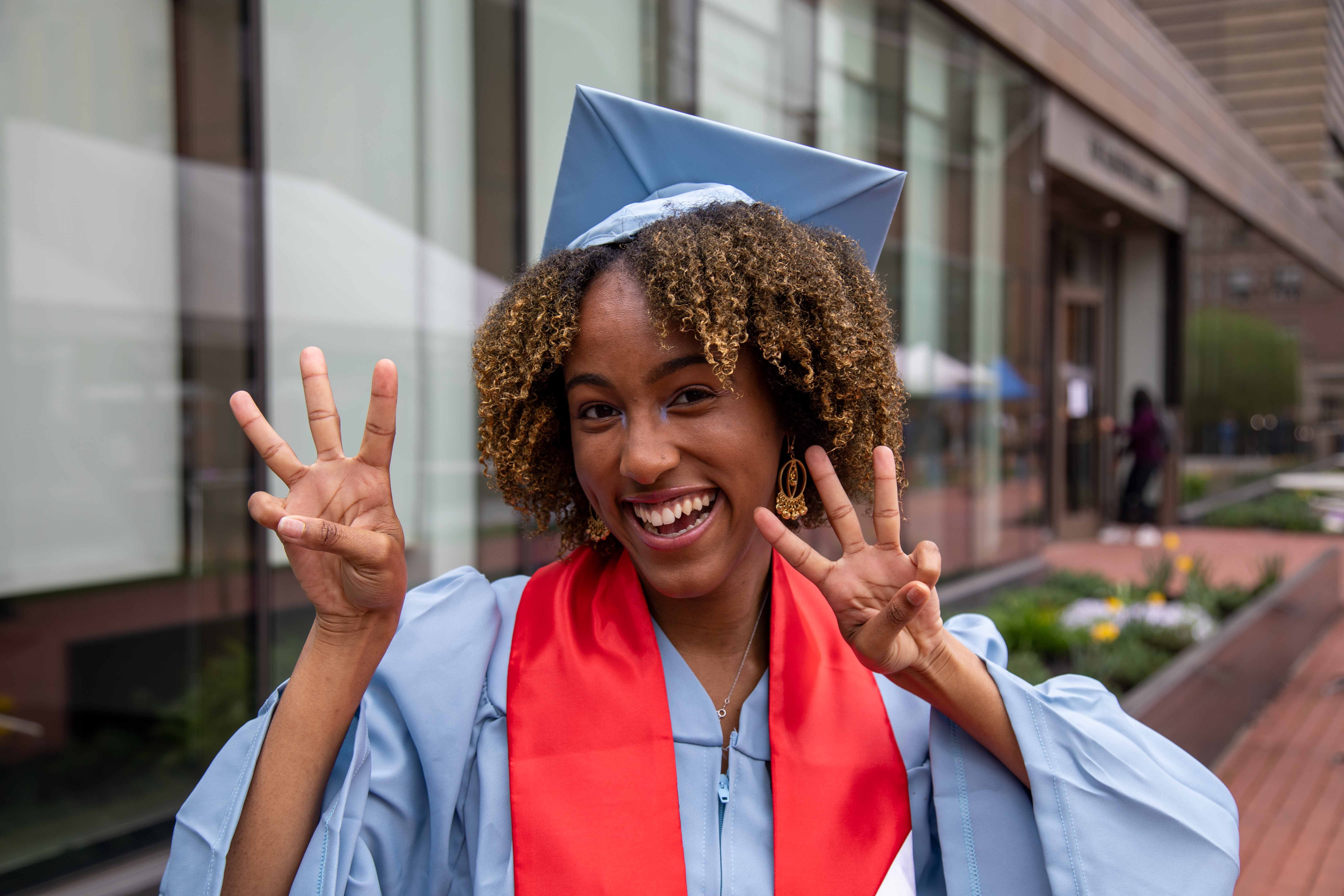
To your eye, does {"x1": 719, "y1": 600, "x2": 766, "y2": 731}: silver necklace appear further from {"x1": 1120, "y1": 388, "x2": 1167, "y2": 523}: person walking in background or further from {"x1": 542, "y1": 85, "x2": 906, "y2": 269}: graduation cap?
{"x1": 1120, "y1": 388, "x2": 1167, "y2": 523}: person walking in background

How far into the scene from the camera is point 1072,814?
1346 mm

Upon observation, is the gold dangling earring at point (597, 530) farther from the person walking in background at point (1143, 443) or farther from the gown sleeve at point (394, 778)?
the person walking in background at point (1143, 443)

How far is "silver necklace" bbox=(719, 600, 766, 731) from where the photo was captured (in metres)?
1.52

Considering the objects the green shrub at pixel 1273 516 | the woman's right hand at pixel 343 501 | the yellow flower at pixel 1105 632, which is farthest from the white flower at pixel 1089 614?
the green shrub at pixel 1273 516

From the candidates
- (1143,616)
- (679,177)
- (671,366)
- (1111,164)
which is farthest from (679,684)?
(1111,164)

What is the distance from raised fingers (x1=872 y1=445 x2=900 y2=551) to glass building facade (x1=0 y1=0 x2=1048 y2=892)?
2.70 m

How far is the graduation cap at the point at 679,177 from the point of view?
1.47 m

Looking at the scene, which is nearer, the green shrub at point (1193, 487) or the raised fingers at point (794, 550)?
the raised fingers at point (794, 550)

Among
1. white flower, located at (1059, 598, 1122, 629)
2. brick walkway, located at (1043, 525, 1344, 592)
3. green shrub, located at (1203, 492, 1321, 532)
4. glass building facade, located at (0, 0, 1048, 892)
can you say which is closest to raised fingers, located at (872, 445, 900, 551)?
glass building facade, located at (0, 0, 1048, 892)

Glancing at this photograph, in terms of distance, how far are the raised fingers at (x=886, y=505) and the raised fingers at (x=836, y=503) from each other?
0.09 feet

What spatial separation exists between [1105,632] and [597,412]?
13.4ft

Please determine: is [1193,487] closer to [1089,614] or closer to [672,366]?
[1089,614]

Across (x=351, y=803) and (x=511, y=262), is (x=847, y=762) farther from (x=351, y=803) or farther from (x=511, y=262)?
(x=511, y=262)

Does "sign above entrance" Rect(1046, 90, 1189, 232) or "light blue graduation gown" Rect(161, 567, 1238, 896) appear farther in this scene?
"sign above entrance" Rect(1046, 90, 1189, 232)
